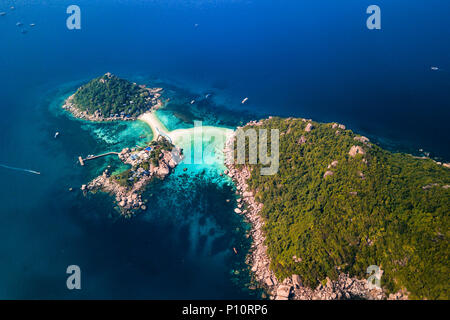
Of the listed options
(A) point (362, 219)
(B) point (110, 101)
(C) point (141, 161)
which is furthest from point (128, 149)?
(A) point (362, 219)

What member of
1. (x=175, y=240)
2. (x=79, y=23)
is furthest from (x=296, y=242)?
(x=79, y=23)

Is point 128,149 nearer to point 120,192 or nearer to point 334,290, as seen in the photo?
point 120,192

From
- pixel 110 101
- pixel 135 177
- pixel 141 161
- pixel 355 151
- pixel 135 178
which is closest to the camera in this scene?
pixel 355 151

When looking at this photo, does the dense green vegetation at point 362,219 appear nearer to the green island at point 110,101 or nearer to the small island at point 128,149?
the small island at point 128,149

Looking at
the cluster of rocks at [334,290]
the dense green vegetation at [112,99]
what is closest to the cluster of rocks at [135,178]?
the dense green vegetation at [112,99]

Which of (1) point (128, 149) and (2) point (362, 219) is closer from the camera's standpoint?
(2) point (362, 219)
